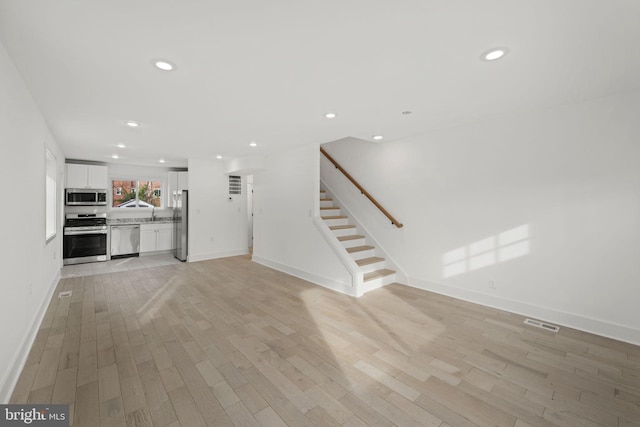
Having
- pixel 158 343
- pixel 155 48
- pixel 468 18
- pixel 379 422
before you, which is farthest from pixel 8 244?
pixel 468 18

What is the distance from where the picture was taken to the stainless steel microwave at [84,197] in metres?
6.50

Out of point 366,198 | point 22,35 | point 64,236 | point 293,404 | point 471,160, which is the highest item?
point 22,35

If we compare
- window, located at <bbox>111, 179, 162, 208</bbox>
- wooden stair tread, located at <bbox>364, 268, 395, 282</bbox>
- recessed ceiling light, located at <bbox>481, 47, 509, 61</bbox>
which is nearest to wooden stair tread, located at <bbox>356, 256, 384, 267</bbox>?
wooden stair tread, located at <bbox>364, 268, 395, 282</bbox>

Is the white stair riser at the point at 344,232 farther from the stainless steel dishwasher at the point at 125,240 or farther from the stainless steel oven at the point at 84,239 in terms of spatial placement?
the stainless steel oven at the point at 84,239

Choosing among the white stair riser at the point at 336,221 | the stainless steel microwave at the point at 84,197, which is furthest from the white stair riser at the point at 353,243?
the stainless steel microwave at the point at 84,197

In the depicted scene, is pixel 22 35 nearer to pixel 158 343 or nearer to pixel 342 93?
pixel 342 93

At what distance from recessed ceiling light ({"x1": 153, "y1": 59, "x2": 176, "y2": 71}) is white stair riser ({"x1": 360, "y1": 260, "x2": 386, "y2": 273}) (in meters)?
3.68

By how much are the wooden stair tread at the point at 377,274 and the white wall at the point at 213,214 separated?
4.04 metres

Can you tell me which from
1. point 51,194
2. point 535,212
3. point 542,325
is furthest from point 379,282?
point 51,194

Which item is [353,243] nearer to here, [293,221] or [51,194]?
[293,221]

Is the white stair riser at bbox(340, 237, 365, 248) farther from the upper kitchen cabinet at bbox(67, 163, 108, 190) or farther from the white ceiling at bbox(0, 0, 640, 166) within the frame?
the upper kitchen cabinet at bbox(67, 163, 108, 190)

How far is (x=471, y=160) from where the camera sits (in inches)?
156

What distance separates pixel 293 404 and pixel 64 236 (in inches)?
270

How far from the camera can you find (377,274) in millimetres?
4785
